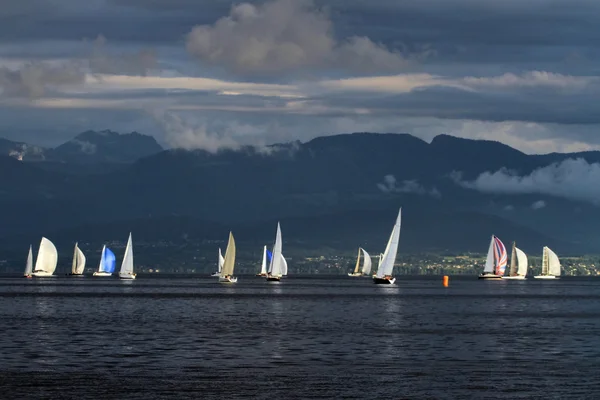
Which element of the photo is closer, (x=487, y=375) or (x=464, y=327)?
(x=487, y=375)

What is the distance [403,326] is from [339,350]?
31418 millimetres

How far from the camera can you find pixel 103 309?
159 meters

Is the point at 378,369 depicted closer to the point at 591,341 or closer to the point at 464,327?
the point at 591,341

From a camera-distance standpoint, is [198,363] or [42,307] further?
[42,307]

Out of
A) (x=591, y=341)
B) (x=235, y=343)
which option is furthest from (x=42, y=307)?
(x=591, y=341)

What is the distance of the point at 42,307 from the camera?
164375 mm

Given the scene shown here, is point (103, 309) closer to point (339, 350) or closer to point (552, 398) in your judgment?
point (339, 350)

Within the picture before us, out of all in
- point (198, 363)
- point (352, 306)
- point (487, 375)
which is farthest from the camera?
point (352, 306)

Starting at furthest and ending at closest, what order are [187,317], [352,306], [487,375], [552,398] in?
[352,306] < [187,317] < [487,375] < [552,398]

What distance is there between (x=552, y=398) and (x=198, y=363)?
81.8ft

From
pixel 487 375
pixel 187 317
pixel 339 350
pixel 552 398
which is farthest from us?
pixel 187 317

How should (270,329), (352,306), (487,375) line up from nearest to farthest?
1. (487,375)
2. (270,329)
3. (352,306)

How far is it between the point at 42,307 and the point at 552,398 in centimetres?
11186

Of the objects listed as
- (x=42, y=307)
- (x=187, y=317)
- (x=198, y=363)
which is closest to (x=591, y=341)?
(x=198, y=363)
